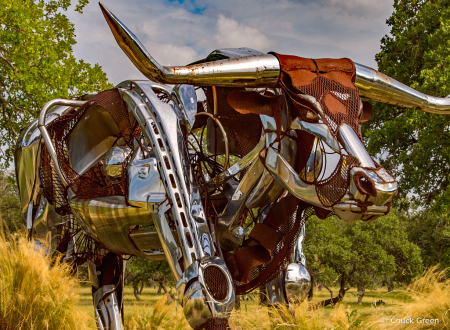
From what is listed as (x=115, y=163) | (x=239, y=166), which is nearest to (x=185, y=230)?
(x=239, y=166)

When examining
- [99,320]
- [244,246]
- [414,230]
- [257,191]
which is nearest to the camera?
[257,191]

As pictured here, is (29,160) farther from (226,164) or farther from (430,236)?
(430,236)

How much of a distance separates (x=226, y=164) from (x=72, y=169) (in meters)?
1.34

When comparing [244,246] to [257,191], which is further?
[244,246]

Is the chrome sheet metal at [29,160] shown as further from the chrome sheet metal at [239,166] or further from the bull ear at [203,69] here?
the bull ear at [203,69]

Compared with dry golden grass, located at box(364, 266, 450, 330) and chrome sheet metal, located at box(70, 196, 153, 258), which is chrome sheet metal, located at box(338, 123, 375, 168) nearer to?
chrome sheet metal, located at box(70, 196, 153, 258)

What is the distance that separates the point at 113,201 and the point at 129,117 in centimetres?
64

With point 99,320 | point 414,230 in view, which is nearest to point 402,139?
point 414,230

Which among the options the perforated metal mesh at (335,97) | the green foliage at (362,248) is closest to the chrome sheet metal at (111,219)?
the perforated metal mesh at (335,97)

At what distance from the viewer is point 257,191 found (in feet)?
10.5

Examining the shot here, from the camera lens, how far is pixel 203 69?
2758mm

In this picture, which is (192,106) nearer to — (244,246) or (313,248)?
(244,246)

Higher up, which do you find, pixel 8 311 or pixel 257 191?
pixel 257 191

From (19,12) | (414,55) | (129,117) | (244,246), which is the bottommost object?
Result: (244,246)
